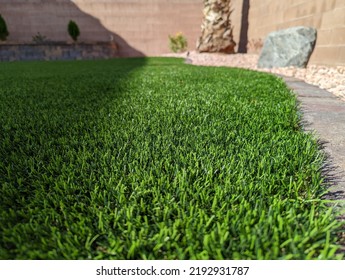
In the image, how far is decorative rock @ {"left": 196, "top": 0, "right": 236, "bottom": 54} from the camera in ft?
33.4

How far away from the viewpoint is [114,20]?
1384 centimetres

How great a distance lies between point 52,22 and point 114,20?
11.6 feet

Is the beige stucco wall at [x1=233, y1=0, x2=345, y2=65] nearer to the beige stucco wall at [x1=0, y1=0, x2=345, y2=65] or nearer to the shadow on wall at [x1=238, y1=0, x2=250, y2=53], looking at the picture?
the shadow on wall at [x1=238, y1=0, x2=250, y2=53]

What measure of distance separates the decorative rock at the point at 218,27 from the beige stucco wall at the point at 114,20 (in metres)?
3.82

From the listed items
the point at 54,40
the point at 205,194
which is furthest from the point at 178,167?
the point at 54,40

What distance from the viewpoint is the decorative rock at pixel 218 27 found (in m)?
10.2

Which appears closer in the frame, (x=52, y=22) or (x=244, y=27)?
(x=244, y=27)

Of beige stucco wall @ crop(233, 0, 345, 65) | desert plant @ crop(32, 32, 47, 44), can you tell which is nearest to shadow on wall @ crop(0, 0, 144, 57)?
desert plant @ crop(32, 32, 47, 44)

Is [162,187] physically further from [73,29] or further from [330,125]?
[73,29]

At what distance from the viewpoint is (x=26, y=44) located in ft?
43.1

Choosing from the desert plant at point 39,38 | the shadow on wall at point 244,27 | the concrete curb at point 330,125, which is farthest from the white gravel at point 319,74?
the desert plant at point 39,38

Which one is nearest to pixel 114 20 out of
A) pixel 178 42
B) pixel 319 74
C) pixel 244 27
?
pixel 178 42
